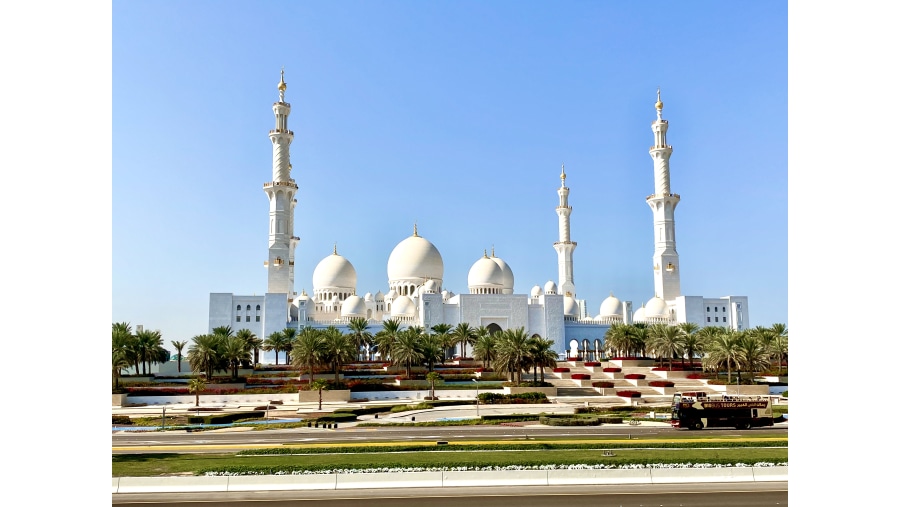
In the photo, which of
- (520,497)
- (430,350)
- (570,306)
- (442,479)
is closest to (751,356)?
(430,350)

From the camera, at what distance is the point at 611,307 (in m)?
84.8

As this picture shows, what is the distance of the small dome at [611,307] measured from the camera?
84312mm

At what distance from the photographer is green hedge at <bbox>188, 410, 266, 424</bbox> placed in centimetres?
3111

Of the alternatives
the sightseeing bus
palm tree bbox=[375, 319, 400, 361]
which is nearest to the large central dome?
palm tree bbox=[375, 319, 400, 361]

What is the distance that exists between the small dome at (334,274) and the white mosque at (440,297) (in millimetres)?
113

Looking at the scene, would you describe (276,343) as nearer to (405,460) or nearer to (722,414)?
(722,414)

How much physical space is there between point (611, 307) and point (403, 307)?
26342 mm

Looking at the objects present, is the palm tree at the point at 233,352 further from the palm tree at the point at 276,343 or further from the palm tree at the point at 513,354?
the palm tree at the point at 513,354
